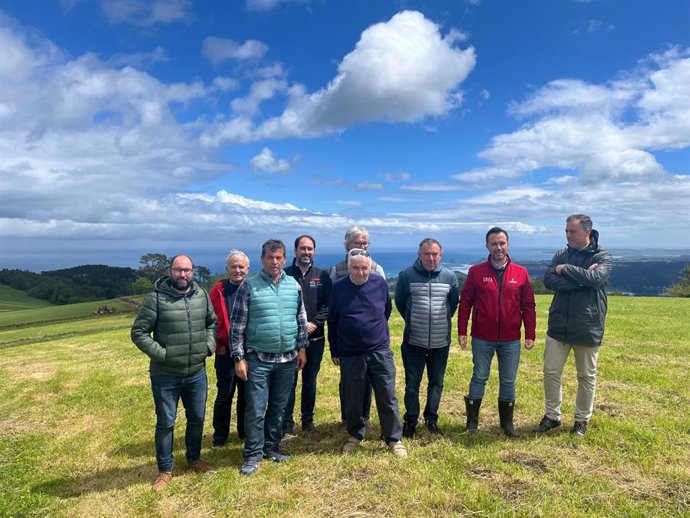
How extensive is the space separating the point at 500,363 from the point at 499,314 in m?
0.78

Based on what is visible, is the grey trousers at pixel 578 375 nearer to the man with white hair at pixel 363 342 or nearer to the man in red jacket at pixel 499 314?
the man in red jacket at pixel 499 314

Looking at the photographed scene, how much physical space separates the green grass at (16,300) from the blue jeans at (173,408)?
100299 mm

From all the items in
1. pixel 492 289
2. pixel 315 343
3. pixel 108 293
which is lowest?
pixel 108 293

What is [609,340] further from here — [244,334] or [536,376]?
[244,334]

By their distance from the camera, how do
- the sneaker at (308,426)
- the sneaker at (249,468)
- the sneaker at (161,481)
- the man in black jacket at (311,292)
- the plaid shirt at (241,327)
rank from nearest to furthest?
the sneaker at (161,481) < the sneaker at (249,468) < the plaid shirt at (241,327) < the man in black jacket at (311,292) < the sneaker at (308,426)

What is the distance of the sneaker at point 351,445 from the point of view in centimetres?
578

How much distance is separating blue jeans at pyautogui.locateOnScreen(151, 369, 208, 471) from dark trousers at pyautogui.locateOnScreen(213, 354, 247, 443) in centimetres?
49

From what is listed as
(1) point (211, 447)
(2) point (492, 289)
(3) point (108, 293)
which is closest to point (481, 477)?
(2) point (492, 289)

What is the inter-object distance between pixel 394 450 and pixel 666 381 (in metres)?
6.76

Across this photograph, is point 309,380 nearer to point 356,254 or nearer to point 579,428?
point 356,254

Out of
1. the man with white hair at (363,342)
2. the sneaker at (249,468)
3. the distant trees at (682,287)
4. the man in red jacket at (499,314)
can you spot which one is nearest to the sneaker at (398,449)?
the man with white hair at (363,342)

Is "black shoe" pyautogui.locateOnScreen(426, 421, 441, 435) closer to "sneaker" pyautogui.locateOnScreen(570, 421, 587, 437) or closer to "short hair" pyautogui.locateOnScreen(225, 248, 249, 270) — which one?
"sneaker" pyautogui.locateOnScreen(570, 421, 587, 437)

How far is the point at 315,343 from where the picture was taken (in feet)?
20.9

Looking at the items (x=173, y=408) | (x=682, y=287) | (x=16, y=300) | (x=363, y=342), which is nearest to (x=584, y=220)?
(x=363, y=342)
